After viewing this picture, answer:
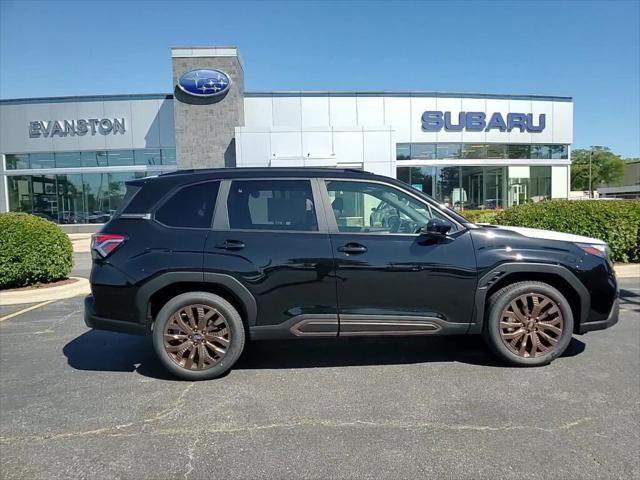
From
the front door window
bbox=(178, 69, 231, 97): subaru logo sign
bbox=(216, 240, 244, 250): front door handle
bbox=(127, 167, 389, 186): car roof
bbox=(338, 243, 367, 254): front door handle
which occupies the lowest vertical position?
bbox=(338, 243, 367, 254): front door handle

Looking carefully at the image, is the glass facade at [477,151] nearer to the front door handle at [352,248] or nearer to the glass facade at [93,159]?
the glass facade at [93,159]

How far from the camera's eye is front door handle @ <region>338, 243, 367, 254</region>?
162 inches

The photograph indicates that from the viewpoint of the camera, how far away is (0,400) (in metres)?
3.87

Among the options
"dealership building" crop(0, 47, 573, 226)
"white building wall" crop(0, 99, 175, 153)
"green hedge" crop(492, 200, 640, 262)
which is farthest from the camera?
"white building wall" crop(0, 99, 175, 153)

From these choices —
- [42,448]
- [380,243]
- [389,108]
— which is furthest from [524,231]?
[389,108]

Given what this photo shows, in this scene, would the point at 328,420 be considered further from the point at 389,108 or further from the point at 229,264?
the point at 389,108

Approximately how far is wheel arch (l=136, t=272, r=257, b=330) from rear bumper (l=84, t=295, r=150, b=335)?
8 centimetres

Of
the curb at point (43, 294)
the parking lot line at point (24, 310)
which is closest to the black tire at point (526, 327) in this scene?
the parking lot line at point (24, 310)

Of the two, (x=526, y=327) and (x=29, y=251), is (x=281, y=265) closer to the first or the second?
(x=526, y=327)

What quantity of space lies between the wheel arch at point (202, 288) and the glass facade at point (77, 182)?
958 inches

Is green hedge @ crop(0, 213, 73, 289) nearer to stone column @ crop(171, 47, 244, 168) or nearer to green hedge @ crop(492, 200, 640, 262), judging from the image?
green hedge @ crop(492, 200, 640, 262)

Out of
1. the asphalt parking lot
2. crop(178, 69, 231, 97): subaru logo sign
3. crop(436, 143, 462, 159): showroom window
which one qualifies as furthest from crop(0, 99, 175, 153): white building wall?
the asphalt parking lot

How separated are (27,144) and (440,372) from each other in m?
31.0

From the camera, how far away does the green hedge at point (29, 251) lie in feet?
27.4
